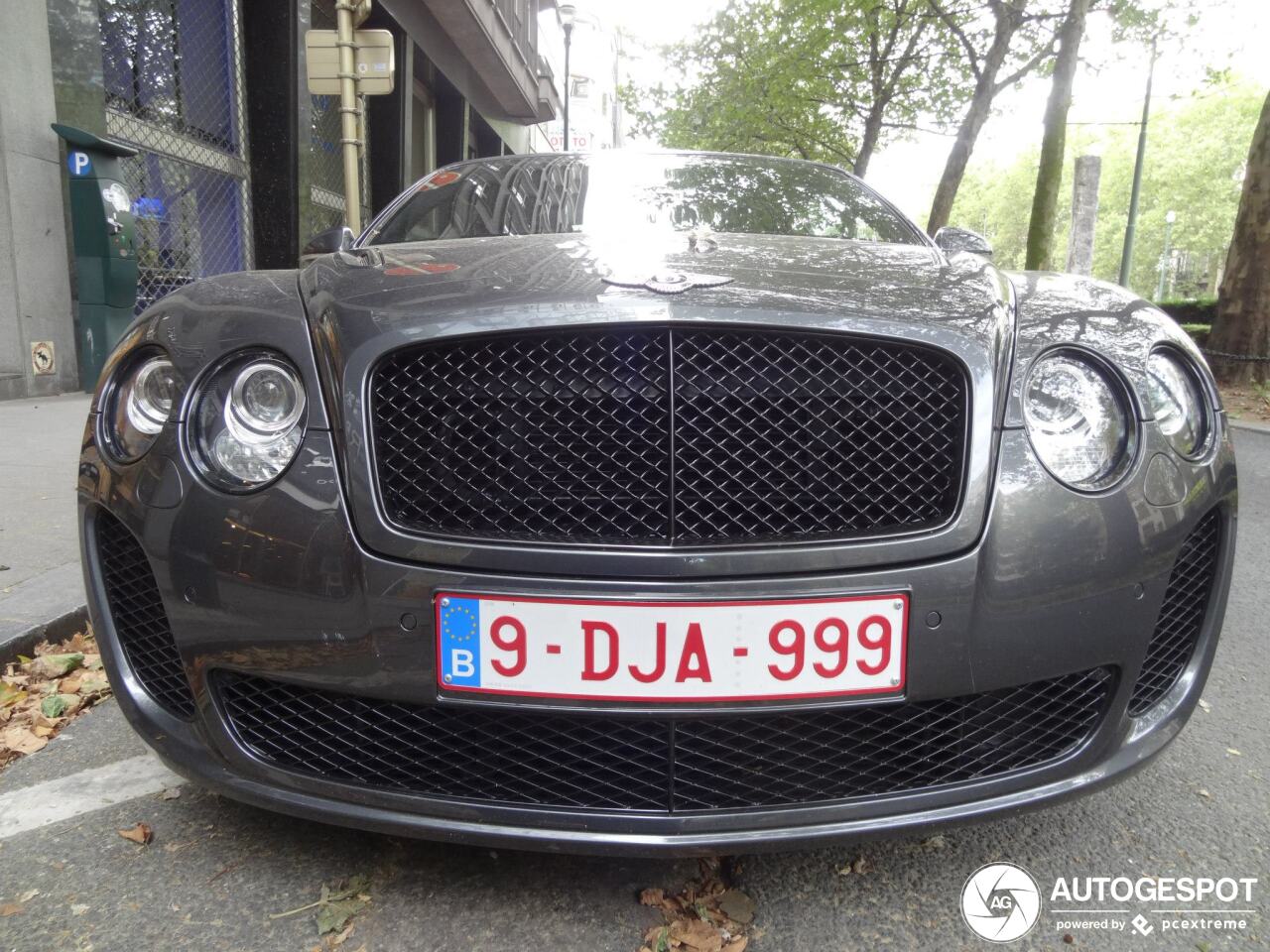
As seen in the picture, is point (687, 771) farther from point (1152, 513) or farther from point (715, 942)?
point (1152, 513)

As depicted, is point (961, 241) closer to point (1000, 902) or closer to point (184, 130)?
point (1000, 902)

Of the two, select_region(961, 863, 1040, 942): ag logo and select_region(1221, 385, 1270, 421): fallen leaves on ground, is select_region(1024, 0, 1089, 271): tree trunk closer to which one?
select_region(1221, 385, 1270, 421): fallen leaves on ground

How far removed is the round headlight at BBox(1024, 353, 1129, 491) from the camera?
1483mm

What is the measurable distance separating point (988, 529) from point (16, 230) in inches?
289

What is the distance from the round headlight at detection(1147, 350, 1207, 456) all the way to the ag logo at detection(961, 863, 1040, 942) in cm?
78

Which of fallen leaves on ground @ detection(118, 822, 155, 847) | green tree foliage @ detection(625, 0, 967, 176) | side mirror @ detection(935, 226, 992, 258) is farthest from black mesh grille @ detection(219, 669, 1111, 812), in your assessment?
green tree foliage @ detection(625, 0, 967, 176)

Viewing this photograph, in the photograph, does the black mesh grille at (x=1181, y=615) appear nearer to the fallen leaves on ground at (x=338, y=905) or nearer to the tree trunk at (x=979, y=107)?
the fallen leaves on ground at (x=338, y=905)

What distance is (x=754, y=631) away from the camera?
1.34 meters

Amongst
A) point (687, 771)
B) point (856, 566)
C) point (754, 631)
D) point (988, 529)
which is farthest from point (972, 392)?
point (687, 771)

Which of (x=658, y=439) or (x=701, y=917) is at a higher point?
(x=658, y=439)

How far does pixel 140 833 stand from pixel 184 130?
883 centimetres

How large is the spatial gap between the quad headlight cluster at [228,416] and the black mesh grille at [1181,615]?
1446 millimetres

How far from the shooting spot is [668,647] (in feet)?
4.38

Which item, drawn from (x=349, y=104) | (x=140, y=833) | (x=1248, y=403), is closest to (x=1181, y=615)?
(x=140, y=833)
